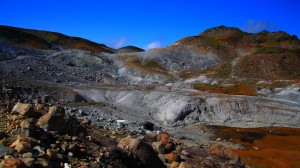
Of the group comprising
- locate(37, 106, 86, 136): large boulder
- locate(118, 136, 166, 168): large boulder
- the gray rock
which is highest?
locate(37, 106, 86, 136): large boulder

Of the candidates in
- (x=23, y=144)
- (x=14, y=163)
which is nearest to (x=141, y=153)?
(x=23, y=144)

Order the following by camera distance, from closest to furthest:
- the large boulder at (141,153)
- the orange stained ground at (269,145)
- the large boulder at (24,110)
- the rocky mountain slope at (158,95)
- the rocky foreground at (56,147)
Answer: the rocky foreground at (56,147) < the large boulder at (24,110) < the large boulder at (141,153) < the rocky mountain slope at (158,95) < the orange stained ground at (269,145)

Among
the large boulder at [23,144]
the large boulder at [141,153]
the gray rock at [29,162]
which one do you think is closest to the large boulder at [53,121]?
the large boulder at [23,144]

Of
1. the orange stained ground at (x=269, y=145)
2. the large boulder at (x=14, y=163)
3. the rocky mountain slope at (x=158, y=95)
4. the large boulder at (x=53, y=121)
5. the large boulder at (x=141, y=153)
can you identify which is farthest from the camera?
the orange stained ground at (x=269, y=145)

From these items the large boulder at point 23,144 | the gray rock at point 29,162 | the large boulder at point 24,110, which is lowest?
the gray rock at point 29,162

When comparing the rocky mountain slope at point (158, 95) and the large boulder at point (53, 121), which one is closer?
the large boulder at point (53, 121)

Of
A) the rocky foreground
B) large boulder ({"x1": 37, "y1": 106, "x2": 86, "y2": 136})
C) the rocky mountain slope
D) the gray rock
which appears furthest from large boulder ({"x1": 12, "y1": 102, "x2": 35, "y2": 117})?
the gray rock

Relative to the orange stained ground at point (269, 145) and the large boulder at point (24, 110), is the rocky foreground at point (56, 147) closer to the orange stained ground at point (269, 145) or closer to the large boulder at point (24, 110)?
the large boulder at point (24, 110)

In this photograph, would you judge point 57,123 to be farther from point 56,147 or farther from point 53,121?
point 56,147

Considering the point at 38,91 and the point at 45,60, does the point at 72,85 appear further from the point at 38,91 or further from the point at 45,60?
the point at 45,60

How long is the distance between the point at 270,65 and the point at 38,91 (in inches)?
3676

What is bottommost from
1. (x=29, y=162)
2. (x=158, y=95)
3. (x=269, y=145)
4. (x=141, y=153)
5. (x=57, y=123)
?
(x=269, y=145)

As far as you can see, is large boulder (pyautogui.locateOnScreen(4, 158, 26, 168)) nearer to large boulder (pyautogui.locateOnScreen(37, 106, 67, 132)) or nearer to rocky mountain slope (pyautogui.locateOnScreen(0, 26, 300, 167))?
rocky mountain slope (pyautogui.locateOnScreen(0, 26, 300, 167))

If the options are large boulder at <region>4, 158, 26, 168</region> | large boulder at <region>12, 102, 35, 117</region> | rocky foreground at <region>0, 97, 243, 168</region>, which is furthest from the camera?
large boulder at <region>12, 102, 35, 117</region>
